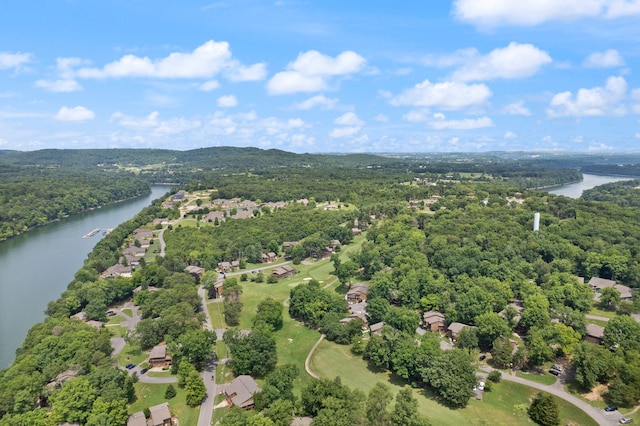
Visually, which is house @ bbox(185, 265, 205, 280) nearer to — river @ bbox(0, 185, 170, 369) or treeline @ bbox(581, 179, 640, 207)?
river @ bbox(0, 185, 170, 369)

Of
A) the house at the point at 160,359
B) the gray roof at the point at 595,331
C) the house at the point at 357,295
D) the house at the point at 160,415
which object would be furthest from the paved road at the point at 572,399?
the house at the point at 160,359

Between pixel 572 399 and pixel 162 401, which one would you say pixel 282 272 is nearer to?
pixel 162 401

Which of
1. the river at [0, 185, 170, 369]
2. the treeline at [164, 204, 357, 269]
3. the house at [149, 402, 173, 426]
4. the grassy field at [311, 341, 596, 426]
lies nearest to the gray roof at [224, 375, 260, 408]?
the house at [149, 402, 173, 426]

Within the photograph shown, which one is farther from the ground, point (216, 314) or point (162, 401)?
point (216, 314)

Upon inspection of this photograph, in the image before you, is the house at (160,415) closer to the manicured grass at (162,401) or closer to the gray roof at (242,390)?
the manicured grass at (162,401)

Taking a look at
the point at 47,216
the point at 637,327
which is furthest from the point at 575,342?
the point at 47,216

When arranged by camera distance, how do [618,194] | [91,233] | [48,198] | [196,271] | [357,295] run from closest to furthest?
1. [357,295]
2. [196,271]
3. [91,233]
4. [48,198]
5. [618,194]

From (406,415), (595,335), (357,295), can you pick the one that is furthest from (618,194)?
(406,415)

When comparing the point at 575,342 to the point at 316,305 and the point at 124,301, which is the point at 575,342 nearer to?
the point at 316,305
